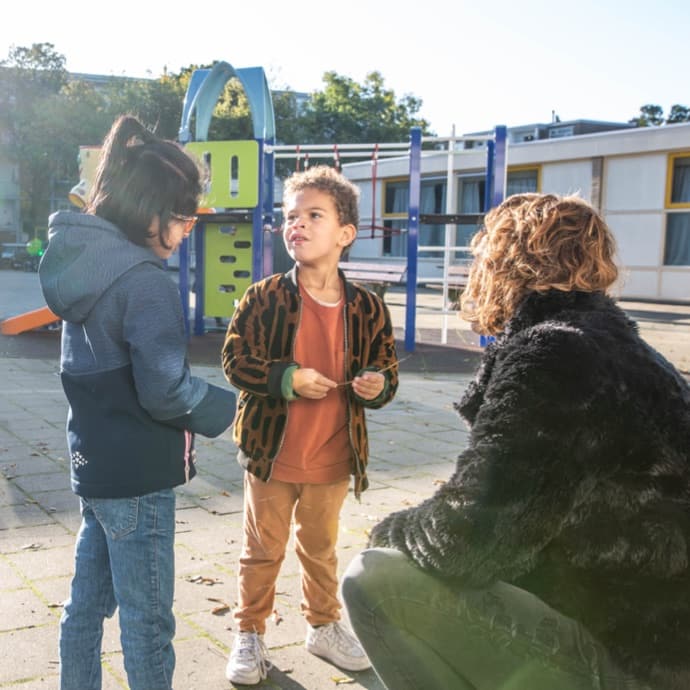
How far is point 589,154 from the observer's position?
24.0 metres

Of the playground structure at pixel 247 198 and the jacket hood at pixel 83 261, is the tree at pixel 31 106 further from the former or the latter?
the jacket hood at pixel 83 261

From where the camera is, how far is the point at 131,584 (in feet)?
7.78

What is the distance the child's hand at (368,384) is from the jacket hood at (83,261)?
0.87 m

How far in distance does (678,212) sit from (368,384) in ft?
71.3

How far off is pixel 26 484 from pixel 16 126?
48.7m

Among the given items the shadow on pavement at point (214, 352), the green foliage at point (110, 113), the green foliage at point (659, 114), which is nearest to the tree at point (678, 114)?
the green foliage at point (659, 114)

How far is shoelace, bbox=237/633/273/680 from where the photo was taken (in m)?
2.97

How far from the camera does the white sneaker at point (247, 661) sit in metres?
2.93

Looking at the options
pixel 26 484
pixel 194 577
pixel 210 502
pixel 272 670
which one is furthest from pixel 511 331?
pixel 26 484

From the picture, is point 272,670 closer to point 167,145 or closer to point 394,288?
Result: point 167,145

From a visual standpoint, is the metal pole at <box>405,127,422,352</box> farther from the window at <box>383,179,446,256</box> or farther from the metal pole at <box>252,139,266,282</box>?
the window at <box>383,179,446,256</box>

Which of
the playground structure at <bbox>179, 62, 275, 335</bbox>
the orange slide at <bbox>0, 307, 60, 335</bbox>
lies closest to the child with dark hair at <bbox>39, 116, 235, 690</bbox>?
the playground structure at <bbox>179, 62, 275, 335</bbox>

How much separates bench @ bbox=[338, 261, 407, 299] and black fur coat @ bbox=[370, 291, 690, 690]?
38.5 feet

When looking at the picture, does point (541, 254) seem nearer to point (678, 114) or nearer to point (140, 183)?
point (140, 183)
